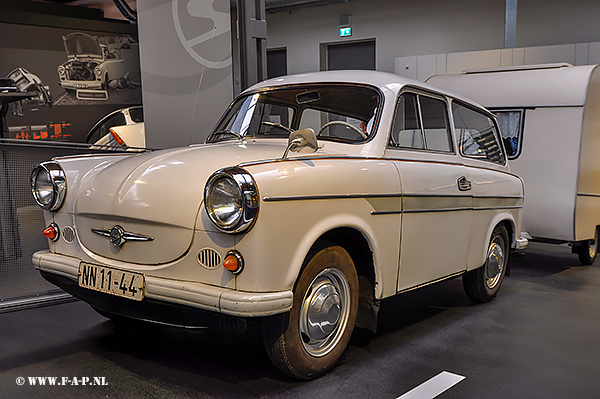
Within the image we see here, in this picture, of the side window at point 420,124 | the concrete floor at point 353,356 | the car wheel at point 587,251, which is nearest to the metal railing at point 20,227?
the concrete floor at point 353,356

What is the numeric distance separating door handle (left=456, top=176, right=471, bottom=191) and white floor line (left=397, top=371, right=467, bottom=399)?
143 centimetres

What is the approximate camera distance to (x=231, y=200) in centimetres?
247

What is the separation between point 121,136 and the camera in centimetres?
761

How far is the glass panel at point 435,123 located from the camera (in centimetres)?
395

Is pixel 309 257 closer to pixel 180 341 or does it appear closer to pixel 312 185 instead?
pixel 312 185

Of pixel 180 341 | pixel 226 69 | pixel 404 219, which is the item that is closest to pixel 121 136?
pixel 226 69

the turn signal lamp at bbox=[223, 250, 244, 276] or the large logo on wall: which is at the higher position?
the large logo on wall

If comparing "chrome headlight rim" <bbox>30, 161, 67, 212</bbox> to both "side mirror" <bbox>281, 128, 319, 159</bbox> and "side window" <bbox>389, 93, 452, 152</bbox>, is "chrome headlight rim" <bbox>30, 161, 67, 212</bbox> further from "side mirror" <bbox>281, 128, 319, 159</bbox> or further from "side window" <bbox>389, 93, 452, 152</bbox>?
"side window" <bbox>389, 93, 452, 152</bbox>

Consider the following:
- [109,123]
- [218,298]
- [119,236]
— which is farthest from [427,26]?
[218,298]

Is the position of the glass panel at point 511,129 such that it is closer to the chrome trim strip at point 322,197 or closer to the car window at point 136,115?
the chrome trim strip at point 322,197

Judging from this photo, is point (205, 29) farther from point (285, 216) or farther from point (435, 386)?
point (435, 386)

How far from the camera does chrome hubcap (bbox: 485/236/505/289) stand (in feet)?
15.6

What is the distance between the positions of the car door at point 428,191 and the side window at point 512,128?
276 cm

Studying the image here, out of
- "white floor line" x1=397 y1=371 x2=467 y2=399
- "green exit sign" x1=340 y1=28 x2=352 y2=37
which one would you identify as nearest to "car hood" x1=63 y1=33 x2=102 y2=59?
"green exit sign" x1=340 y1=28 x2=352 y2=37
